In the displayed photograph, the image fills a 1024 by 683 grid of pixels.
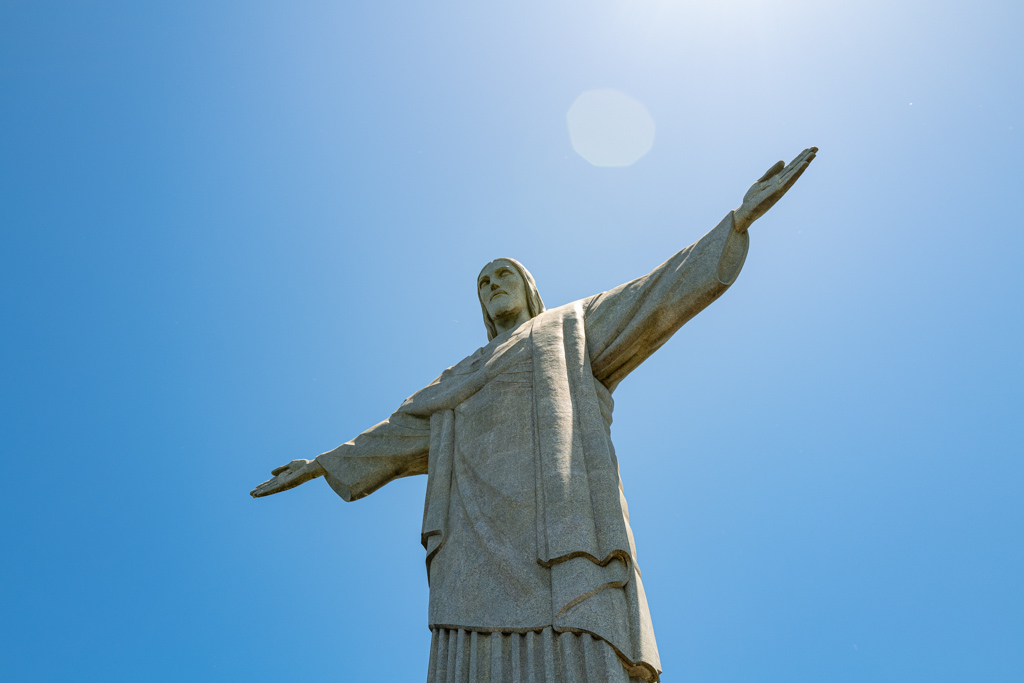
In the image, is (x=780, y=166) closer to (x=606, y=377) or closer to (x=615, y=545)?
(x=606, y=377)

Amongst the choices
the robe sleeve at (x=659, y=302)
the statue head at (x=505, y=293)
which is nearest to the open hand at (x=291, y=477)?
the statue head at (x=505, y=293)

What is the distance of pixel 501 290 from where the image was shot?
8.91m

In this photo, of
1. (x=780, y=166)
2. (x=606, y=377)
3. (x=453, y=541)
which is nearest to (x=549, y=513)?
(x=453, y=541)

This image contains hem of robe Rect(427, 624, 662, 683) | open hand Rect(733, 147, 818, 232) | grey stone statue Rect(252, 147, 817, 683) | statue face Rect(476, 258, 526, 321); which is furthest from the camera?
statue face Rect(476, 258, 526, 321)

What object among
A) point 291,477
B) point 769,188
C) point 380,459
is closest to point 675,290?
point 769,188

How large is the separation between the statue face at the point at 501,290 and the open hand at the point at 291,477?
2.31 m

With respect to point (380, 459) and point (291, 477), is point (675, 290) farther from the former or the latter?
point (291, 477)

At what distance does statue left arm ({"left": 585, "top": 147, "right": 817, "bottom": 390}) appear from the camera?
7.17 metres

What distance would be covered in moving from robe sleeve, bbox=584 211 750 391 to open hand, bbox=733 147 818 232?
0.42 feet

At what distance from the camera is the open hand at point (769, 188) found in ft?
23.4

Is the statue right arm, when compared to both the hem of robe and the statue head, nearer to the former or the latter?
the statue head

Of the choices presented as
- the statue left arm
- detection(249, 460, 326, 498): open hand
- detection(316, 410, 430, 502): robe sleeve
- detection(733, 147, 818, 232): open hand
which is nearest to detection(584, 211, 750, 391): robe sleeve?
the statue left arm

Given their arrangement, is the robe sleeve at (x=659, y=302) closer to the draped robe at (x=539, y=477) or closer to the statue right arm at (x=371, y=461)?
the draped robe at (x=539, y=477)

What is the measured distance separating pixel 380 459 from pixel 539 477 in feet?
7.51
